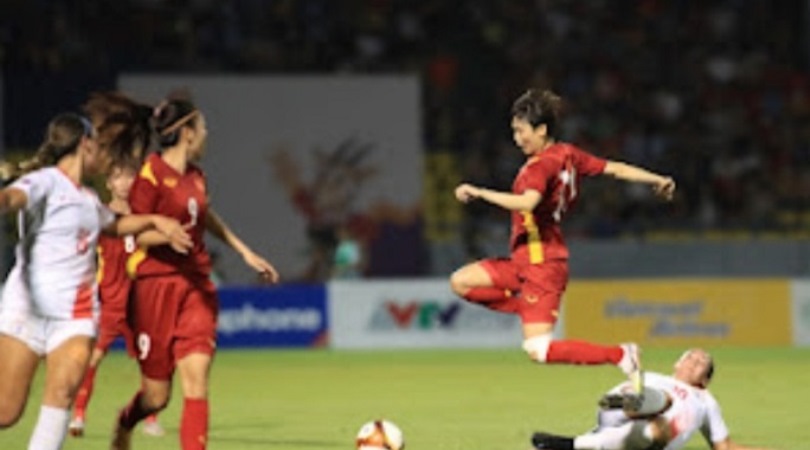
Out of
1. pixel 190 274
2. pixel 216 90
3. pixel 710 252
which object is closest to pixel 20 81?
pixel 216 90

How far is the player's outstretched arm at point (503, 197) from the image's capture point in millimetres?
11719

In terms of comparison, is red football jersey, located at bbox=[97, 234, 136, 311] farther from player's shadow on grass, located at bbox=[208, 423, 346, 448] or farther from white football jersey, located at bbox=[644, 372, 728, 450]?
white football jersey, located at bbox=[644, 372, 728, 450]

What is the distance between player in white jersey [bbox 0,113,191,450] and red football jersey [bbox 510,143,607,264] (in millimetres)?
2935

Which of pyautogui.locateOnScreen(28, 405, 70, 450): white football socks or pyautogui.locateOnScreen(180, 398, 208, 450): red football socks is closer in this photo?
pyautogui.locateOnScreen(28, 405, 70, 450): white football socks

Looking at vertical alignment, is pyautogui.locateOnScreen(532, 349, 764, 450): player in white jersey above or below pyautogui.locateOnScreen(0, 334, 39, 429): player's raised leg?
below

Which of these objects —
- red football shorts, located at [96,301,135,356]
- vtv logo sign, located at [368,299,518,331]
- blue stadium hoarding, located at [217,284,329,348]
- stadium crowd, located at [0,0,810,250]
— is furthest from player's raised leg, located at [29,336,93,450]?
stadium crowd, located at [0,0,810,250]

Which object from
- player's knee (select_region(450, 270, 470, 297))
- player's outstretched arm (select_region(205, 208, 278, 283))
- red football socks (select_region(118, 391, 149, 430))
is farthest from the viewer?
player's knee (select_region(450, 270, 470, 297))

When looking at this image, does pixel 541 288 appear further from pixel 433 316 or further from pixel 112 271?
pixel 433 316

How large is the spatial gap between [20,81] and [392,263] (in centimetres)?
556

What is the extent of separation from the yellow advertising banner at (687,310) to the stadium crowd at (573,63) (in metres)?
2.17

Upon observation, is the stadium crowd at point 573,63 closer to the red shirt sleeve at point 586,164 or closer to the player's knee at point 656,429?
the red shirt sleeve at point 586,164

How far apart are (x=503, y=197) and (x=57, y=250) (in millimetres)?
2934

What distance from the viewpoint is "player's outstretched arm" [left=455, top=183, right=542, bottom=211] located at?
461 inches

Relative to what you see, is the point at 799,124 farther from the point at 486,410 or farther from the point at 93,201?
the point at 93,201
